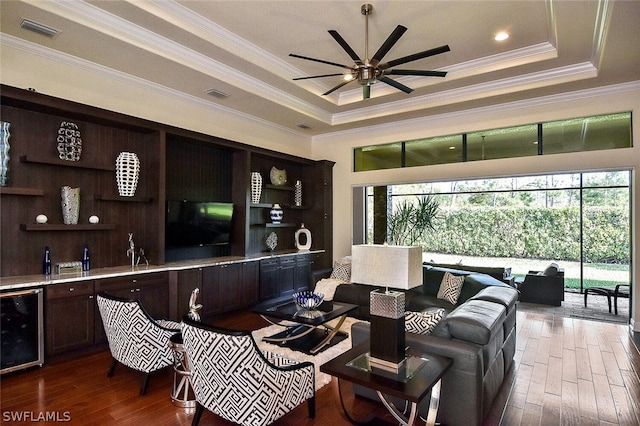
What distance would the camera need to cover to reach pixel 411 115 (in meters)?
6.42

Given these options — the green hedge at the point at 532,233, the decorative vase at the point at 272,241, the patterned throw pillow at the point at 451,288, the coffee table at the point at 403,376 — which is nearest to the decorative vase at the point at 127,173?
the decorative vase at the point at 272,241

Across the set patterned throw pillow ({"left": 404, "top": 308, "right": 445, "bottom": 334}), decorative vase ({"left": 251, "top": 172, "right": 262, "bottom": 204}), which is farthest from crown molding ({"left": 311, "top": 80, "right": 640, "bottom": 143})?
patterned throw pillow ({"left": 404, "top": 308, "right": 445, "bottom": 334})

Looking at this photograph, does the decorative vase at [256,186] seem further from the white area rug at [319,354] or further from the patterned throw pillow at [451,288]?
the patterned throw pillow at [451,288]

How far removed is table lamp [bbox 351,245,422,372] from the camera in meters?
2.09

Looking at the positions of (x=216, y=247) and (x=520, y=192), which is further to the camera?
(x=520, y=192)

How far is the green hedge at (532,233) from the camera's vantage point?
721 cm

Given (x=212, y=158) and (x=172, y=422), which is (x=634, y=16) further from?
(x=212, y=158)

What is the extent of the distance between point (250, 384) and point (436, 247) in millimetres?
8138

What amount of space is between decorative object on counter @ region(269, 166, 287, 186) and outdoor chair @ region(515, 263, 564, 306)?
16.5 feet

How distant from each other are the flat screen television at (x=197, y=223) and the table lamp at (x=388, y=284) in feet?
11.8

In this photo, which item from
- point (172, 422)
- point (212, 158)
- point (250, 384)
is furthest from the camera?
point (212, 158)

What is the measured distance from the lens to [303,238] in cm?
760

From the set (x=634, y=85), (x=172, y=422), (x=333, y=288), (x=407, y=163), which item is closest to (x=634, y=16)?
(x=634, y=85)

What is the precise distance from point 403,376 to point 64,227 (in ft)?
13.1
